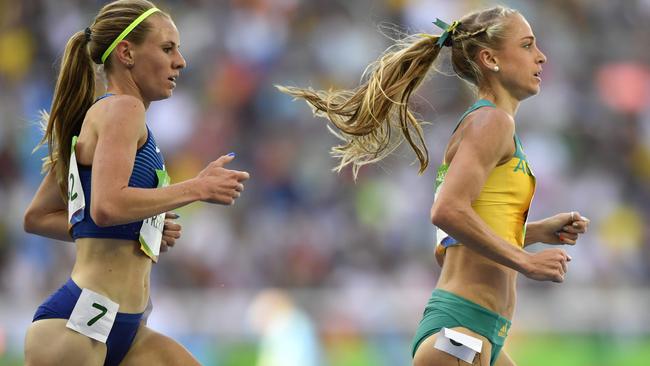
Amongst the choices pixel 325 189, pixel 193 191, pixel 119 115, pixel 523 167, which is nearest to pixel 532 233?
pixel 523 167

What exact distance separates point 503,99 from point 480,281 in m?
0.77

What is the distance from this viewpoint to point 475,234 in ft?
14.2

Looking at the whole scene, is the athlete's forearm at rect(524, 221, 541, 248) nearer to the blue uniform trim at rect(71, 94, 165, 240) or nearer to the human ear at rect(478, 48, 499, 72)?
the human ear at rect(478, 48, 499, 72)

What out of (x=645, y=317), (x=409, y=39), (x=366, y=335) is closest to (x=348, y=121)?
(x=409, y=39)

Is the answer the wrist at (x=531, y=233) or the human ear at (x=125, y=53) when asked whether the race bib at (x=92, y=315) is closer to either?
the human ear at (x=125, y=53)

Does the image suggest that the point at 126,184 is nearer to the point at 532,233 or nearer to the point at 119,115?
the point at 119,115

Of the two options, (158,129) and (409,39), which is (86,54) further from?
(158,129)

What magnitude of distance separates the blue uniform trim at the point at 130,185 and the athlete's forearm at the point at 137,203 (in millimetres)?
190

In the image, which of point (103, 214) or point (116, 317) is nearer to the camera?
point (103, 214)

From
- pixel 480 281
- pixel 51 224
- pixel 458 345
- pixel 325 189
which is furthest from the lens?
pixel 325 189

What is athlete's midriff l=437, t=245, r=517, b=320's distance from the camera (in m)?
4.50

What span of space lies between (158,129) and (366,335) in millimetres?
4131

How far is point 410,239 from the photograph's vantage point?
11.7 meters

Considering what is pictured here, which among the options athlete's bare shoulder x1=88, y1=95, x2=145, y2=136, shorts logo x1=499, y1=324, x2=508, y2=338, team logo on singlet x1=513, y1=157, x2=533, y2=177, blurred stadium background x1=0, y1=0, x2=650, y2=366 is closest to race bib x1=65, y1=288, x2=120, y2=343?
athlete's bare shoulder x1=88, y1=95, x2=145, y2=136
